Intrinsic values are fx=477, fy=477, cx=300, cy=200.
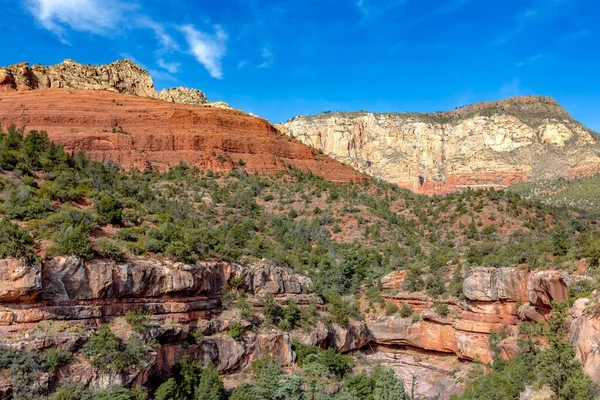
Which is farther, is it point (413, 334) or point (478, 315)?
point (413, 334)

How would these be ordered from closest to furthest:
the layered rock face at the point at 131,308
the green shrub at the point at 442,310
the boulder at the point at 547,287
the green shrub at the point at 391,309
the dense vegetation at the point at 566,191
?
the layered rock face at the point at 131,308 < the boulder at the point at 547,287 < the green shrub at the point at 442,310 < the green shrub at the point at 391,309 < the dense vegetation at the point at 566,191

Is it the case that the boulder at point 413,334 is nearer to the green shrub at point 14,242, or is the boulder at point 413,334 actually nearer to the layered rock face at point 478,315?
the layered rock face at point 478,315

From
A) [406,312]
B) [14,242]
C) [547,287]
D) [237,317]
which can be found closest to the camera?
[14,242]

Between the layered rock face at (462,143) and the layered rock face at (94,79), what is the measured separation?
1303 inches

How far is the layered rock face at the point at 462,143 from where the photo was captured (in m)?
97.4

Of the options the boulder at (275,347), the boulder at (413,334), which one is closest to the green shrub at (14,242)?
the boulder at (275,347)

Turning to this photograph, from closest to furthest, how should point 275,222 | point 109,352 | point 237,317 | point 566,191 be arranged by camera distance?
1. point 109,352
2. point 237,317
3. point 275,222
4. point 566,191

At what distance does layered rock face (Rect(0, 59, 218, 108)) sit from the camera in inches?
2340

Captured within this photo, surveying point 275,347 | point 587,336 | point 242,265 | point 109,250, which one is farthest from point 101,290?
point 587,336

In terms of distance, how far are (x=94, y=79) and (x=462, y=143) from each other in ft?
265

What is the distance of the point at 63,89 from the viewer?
188ft

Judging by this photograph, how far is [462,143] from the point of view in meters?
111

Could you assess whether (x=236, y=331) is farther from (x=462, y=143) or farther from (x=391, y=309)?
(x=462, y=143)

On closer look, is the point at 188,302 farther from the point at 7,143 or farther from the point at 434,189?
the point at 434,189
